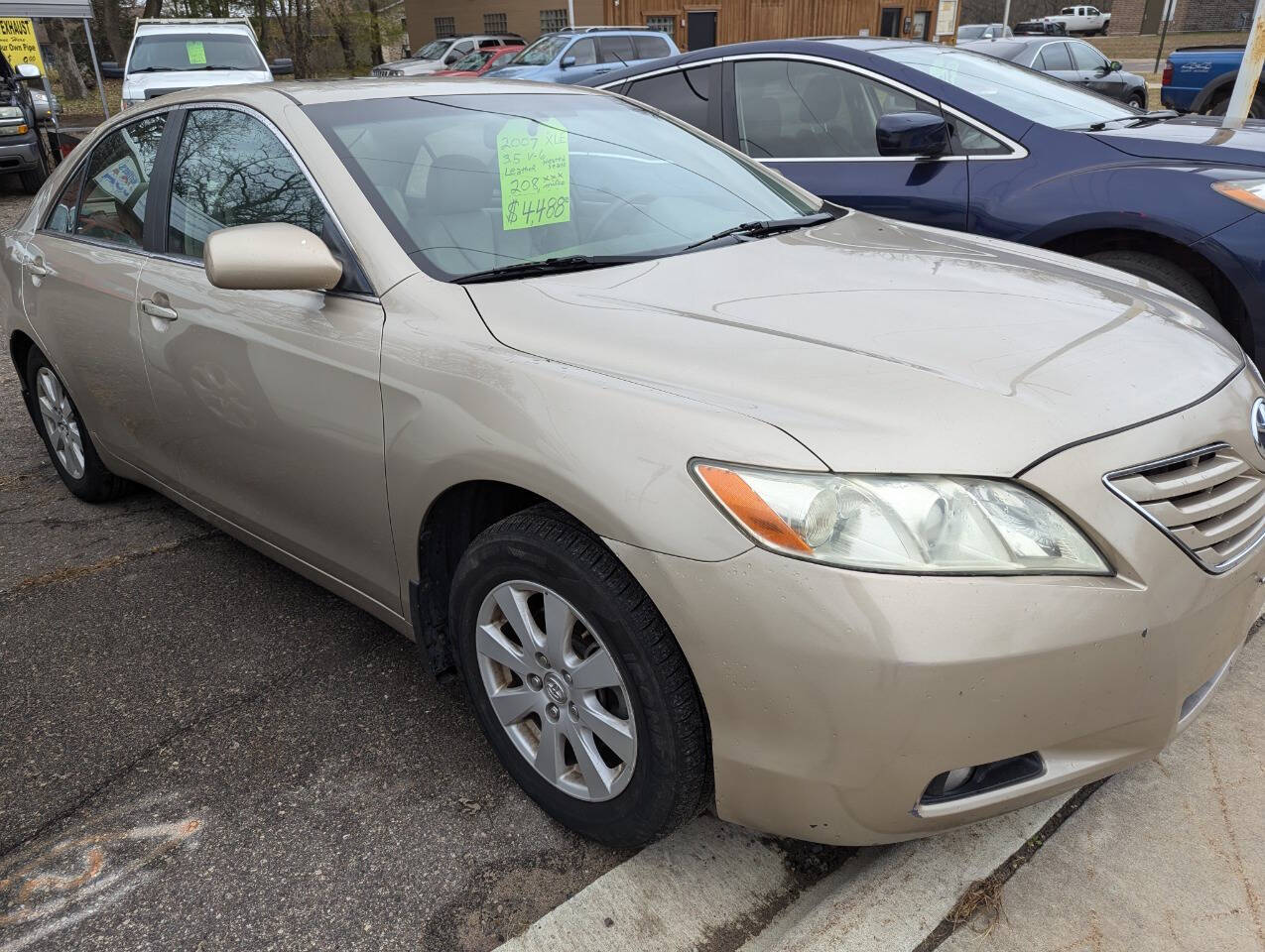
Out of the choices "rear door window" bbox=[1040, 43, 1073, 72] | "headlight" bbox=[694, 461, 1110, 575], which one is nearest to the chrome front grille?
"headlight" bbox=[694, 461, 1110, 575]

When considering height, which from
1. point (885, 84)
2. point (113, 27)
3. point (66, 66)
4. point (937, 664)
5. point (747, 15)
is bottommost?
point (937, 664)

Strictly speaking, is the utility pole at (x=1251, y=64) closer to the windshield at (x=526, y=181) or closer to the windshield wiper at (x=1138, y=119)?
the windshield wiper at (x=1138, y=119)

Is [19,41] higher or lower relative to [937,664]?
higher

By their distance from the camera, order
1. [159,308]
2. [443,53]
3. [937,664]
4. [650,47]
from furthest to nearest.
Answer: [443,53]
[650,47]
[159,308]
[937,664]

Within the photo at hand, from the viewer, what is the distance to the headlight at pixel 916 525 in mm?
1588

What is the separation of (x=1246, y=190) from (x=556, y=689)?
331 centimetres

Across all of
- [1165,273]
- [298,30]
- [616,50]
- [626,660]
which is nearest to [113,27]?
[298,30]

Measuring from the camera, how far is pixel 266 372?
2.55m

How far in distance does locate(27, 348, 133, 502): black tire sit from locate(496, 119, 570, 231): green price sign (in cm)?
213

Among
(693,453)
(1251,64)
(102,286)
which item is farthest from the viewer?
(1251,64)

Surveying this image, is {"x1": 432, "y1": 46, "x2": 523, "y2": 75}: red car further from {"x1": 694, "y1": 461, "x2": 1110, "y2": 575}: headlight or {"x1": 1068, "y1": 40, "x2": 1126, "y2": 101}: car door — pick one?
{"x1": 694, "y1": 461, "x2": 1110, "y2": 575}: headlight

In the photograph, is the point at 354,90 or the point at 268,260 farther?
the point at 354,90

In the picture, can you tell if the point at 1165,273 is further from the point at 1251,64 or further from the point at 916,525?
the point at 1251,64

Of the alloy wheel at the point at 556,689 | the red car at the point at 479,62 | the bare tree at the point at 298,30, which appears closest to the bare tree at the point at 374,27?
the bare tree at the point at 298,30
